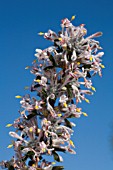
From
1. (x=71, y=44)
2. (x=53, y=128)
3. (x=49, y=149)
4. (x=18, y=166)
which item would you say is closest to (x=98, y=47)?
(x=71, y=44)

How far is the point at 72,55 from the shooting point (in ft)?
21.2

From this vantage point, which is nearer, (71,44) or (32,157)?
(32,157)

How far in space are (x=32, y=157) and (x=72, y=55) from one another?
7.10 ft

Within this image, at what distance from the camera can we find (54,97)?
20.8 feet

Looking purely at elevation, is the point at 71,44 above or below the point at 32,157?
above

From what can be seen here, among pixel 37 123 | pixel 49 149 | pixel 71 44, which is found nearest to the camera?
pixel 49 149

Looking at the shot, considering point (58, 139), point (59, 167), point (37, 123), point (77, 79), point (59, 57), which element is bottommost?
point (59, 167)

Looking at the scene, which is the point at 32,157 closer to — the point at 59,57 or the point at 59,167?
the point at 59,167

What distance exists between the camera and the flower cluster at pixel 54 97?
6.06 meters

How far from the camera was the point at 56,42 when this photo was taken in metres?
6.82

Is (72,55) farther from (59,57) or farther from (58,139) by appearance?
(58,139)

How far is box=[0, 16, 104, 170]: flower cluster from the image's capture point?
6.06 meters

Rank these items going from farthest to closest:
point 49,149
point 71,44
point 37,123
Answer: point 71,44 → point 37,123 → point 49,149

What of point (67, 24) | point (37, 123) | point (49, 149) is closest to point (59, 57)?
point (67, 24)
